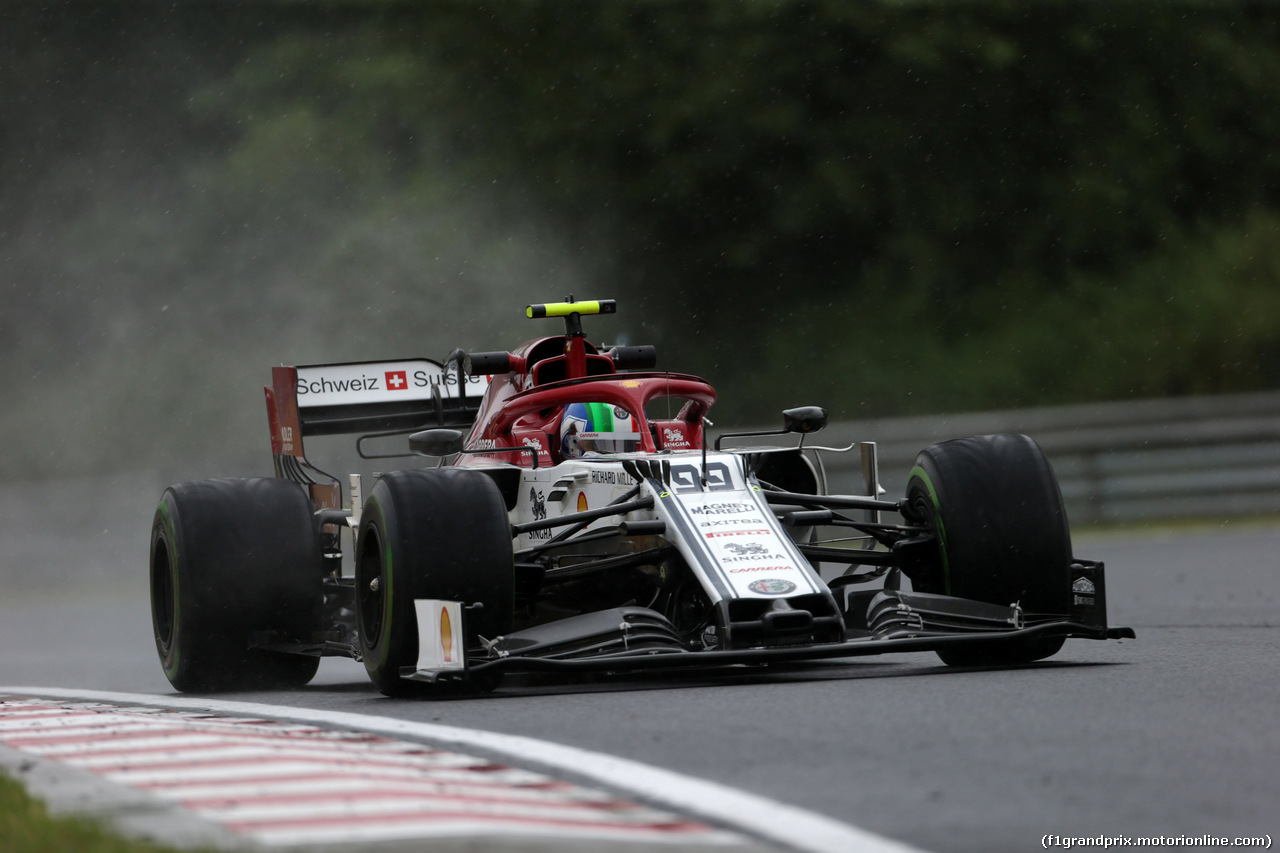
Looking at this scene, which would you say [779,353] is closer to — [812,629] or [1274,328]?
[1274,328]

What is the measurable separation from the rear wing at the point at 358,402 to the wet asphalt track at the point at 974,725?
134 centimetres

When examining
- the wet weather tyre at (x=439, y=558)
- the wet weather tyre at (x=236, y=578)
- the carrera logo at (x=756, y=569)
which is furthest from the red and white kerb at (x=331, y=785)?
the wet weather tyre at (x=236, y=578)

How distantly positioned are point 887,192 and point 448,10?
5793 mm

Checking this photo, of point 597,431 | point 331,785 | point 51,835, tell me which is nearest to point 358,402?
point 597,431

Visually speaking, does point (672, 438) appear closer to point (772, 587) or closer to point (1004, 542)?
point (1004, 542)

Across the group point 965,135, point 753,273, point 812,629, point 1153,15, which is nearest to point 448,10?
point 753,273

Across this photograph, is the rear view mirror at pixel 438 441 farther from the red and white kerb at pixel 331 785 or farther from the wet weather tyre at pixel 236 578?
the red and white kerb at pixel 331 785

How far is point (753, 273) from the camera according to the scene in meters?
22.3

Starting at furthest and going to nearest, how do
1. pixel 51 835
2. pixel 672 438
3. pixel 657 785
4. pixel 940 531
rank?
1. pixel 672 438
2. pixel 940 531
3. pixel 657 785
4. pixel 51 835

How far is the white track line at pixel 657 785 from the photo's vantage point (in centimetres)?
396

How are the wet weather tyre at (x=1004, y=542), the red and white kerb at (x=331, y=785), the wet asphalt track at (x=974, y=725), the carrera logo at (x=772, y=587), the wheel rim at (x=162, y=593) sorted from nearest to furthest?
the red and white kerb at (x=331, y=785) < the wet asphalt track at (x=974, y=725) < the carrera logo at (x=772, y=587) < the wet weather tyre at (x=1004, y=542) < the wheel rim at (x=162, y=593)

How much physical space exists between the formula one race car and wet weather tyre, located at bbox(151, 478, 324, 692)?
0.03 feet

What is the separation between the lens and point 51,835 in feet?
13.8

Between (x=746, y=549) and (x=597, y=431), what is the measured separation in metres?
1.59
